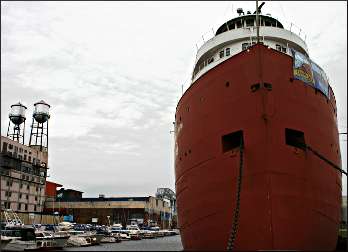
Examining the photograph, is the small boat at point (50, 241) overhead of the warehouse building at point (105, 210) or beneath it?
beneath

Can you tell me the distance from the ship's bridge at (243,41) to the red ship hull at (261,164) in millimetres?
3847

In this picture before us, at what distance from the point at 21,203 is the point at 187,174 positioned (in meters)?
47.7

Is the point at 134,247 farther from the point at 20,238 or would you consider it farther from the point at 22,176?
the point at 22,176

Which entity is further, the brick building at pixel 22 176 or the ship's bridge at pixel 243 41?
the brick building at pixel 22 176

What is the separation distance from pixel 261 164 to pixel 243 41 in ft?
27.0

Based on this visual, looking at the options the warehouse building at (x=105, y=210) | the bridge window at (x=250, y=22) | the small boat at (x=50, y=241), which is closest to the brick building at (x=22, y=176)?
the warehouse building at (x=105, y=210)

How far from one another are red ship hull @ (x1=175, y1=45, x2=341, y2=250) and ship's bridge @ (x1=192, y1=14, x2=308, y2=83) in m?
3.85

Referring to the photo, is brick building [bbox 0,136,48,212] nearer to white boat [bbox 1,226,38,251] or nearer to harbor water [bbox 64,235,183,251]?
harbor water [bbox 64,235,183,251]

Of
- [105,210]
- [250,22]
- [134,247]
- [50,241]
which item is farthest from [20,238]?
[105,210]

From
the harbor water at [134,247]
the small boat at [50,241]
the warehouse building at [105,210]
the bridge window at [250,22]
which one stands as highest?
the bridge window at [250,22]

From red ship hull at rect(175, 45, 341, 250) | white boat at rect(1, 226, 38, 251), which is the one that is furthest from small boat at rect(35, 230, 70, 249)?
red ship hull at rect(175, 45, 341, 250)

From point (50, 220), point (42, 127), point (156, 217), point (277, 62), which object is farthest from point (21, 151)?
point (277, 62)

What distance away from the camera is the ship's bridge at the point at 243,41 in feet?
60.3

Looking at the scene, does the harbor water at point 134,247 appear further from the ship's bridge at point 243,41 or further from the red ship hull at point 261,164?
the ship's bridge at point 243,41
